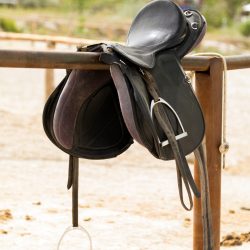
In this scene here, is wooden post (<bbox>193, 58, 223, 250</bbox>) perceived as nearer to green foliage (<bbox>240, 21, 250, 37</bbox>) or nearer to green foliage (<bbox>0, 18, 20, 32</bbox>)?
green foliage (<bbox>0, 18, 20, 32</bbox>)

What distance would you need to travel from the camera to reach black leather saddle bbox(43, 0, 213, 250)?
6.59ft

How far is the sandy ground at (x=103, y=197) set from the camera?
3.63 meters

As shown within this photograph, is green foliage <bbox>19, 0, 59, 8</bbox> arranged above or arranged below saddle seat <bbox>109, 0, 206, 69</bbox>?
above

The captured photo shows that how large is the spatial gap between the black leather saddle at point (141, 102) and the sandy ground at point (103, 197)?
1315 mm

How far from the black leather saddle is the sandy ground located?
132cm

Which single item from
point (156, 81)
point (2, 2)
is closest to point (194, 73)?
point (156, 81)

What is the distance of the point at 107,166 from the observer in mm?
5797

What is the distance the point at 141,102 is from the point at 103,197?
9.08ft

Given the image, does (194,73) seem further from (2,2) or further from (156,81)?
(2,2)

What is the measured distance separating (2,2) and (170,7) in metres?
33.2

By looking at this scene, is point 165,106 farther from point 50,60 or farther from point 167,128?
point 50,60

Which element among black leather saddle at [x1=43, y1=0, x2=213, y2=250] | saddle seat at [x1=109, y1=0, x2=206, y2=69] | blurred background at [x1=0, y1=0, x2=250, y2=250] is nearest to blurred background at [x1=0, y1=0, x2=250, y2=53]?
blurred background at [x1=0, y1=0, x2=250, y2=250]

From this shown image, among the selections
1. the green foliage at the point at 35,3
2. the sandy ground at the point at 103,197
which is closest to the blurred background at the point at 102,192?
the sandy ground at the point at 103,197

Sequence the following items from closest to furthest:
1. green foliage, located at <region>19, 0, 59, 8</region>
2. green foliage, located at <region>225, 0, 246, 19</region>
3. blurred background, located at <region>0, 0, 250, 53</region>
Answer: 1. blurred background, located at <region>0, 0, 250, 53</region>
2. green foliage, located at <region>225, 0, 246, 19</region>
3. green foliage, located at <region>19, 0, 59, 8</region>
